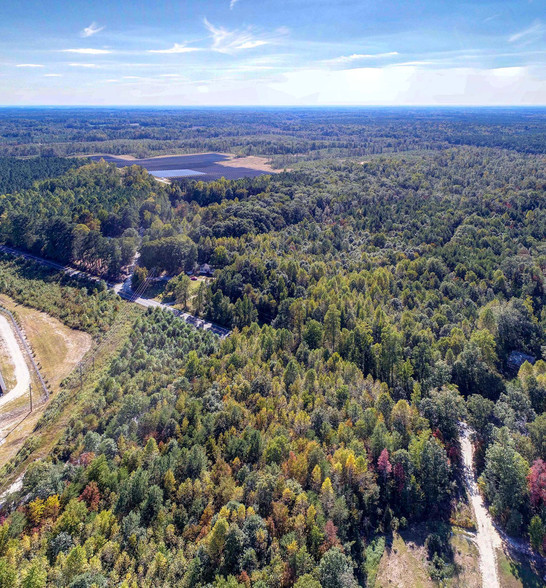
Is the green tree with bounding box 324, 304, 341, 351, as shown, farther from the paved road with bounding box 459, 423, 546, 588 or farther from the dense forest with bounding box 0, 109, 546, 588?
the paved road with bounding box 459, 423, 546, 588

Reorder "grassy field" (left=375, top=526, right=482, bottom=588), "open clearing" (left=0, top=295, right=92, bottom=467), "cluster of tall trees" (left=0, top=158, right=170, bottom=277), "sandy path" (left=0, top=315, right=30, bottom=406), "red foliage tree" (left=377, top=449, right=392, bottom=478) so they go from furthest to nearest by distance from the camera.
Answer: "cluster of tall trees" (left=0, top=158, right=170, bottom=277)
"sandy path" (left=0, top=315, right=30, bottom=406)
"open clearing" (left=0, top=295, right=92, bottom=467)
"red foliage tree" (left=377, top=449, right=392, bottom=478)
"grassy field" (left=375, top=526, right=482, bottom=588)

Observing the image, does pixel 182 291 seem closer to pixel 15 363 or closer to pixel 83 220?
pixel 15 363

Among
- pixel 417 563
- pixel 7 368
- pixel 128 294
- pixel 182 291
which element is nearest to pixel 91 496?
pixel 417 563

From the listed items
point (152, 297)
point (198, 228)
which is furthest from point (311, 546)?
point (198, 228)

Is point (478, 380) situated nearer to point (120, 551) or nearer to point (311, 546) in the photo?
point (311, 546)

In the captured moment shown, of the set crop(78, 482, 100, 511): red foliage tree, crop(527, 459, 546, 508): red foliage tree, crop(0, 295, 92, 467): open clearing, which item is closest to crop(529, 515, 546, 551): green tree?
crop(527, 459, 546, 508): red foliage tree

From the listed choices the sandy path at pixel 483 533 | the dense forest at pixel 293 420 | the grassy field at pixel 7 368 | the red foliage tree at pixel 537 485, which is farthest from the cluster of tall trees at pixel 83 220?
the red foliage tree at pixel 537 485
